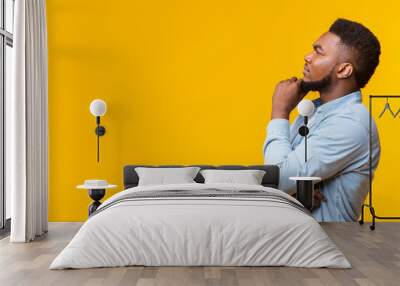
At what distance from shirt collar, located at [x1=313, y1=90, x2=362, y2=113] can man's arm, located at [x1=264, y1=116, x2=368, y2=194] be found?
16 centimetres

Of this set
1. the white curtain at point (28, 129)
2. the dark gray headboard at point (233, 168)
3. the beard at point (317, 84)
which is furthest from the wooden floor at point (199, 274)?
the beard at point (317, 84)

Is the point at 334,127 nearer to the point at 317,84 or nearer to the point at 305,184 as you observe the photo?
the point at 317,84

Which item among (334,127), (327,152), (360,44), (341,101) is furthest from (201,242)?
(360,44)

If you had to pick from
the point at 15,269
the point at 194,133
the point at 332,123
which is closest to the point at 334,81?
the point at 332,123

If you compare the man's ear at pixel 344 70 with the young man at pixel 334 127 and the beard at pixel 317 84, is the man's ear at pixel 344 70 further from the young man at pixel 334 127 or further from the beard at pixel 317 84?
the beard at pixel 317 84

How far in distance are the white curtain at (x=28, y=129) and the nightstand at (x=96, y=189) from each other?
49 cm

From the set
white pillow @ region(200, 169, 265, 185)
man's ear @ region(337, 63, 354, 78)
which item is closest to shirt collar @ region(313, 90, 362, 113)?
man's ear @ region(337, 63, 354, 78)

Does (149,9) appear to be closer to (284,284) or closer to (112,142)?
(112,142)

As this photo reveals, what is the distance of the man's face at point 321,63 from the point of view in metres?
6.97

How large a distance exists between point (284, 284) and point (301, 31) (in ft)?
13.4

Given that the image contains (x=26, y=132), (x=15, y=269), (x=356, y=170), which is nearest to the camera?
(x=15, y=269)

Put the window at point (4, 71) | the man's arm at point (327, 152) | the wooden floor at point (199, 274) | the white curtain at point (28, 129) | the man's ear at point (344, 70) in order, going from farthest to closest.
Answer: the man's ear at point (344, 70) < the man's arm at point (327, 152) < the window at point (4, 71) < the white curtain at point (28, 129) < the wooden floor at point (199, 274)

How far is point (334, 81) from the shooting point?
6.95 m

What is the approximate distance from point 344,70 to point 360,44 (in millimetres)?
470
